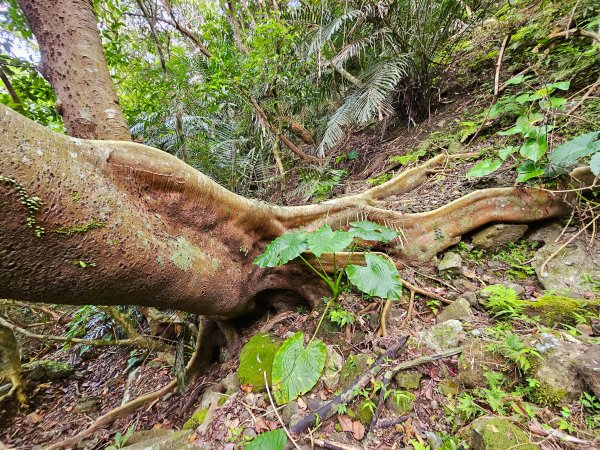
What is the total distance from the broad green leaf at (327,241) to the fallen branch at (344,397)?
2.17 ft

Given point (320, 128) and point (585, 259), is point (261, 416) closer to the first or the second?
point (585, 259)

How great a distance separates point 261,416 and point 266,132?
375cm

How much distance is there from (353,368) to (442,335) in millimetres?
568

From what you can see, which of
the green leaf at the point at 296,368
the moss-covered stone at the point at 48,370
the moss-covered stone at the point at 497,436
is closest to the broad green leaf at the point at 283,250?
the green leaf at the point at 296,368

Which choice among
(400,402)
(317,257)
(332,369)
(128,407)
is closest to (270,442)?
(332,369)

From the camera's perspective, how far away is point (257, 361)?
1821 mm

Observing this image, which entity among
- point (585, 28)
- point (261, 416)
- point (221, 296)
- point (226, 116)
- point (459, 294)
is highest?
point (226, 116)

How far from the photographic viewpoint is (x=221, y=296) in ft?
5.82

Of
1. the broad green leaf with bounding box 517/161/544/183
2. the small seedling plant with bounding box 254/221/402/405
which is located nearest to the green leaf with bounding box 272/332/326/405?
the small seedling plant with bounding box 254/221/402/405

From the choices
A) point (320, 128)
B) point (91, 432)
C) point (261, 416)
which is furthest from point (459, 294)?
point (320, 128)

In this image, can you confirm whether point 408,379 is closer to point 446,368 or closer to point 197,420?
point 446,368

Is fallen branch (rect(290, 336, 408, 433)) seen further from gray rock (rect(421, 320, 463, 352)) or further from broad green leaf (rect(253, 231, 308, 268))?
broad green leaf (rect(253, 231, 308, 268))

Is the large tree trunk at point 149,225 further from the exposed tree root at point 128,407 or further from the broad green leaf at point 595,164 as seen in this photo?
the exposed tree root at point 128,407

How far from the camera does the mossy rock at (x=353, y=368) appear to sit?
153 centimetres
